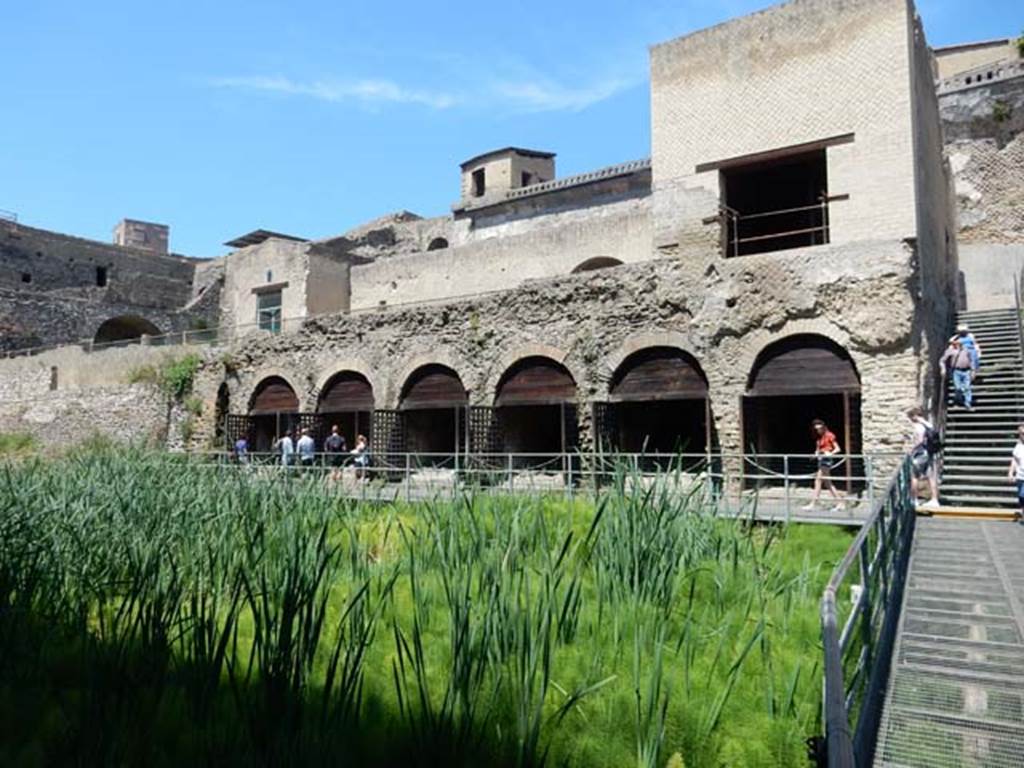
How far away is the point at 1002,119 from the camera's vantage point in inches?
925

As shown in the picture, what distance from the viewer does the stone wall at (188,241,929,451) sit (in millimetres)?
11711

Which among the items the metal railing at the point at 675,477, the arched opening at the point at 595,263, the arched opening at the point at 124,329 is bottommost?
the metal railing at the point at 675,477

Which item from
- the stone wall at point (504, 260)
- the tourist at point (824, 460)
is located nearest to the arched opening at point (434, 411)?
the stone wall at point (504, 260)

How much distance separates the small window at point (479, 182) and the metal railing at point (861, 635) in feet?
112

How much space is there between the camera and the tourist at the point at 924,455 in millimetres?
9852

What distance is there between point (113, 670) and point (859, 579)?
3.93m

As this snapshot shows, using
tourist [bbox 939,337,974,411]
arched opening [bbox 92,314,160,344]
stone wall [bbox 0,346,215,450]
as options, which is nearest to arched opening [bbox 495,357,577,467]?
tourist [bbox 939,337,974,411]

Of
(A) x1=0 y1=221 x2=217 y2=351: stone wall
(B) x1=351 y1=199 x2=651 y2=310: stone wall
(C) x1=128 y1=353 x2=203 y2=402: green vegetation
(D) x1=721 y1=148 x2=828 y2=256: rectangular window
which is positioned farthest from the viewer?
(A) x1=0 y1=221 x2=217 y2=351: stone wall

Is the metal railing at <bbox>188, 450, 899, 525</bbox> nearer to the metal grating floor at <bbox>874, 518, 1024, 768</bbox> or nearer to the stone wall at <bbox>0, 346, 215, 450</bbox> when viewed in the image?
the metal grating floor at <bbox>874, 518, 1024, 768</bbox>

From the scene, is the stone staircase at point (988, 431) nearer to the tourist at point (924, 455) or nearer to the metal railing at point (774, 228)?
A: the tourist at point (924, 455)

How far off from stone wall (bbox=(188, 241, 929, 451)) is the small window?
70.5 ft

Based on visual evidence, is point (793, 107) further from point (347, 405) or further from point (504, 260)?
point (347, 405)

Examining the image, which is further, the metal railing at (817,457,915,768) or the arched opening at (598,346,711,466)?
the arched opening at (598,346,711,466)

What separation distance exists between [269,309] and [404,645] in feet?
78.5
